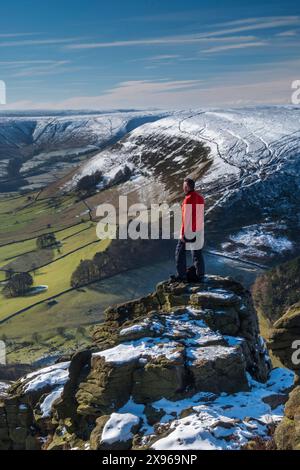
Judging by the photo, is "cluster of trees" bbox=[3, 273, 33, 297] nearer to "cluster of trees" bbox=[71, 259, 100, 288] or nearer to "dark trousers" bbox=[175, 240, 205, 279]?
"cluster of trees" bbox=[71, 259, 100, 288]

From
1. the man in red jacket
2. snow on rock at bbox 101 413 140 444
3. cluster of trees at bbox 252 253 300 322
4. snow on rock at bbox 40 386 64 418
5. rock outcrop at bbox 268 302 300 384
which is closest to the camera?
snow on rock at bbox 101 413 140 444

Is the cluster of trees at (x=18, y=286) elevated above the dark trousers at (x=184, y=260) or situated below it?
below

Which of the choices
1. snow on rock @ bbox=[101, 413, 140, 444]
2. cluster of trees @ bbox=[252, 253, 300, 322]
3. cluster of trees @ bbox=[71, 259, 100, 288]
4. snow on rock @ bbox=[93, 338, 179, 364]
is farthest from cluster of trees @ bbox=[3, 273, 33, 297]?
snow on rock @ bbox=[101, 413, 140, 444]

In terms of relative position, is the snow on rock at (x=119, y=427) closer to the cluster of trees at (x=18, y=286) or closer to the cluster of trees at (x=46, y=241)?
the cluster of trees at (x=18, y=286)

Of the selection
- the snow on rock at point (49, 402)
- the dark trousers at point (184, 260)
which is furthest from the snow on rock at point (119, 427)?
the dark trousers at point (184, 260)

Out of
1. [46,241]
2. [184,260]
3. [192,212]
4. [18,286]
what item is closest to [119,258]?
[18,286]

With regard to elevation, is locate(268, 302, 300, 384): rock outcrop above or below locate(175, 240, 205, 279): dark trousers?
below
